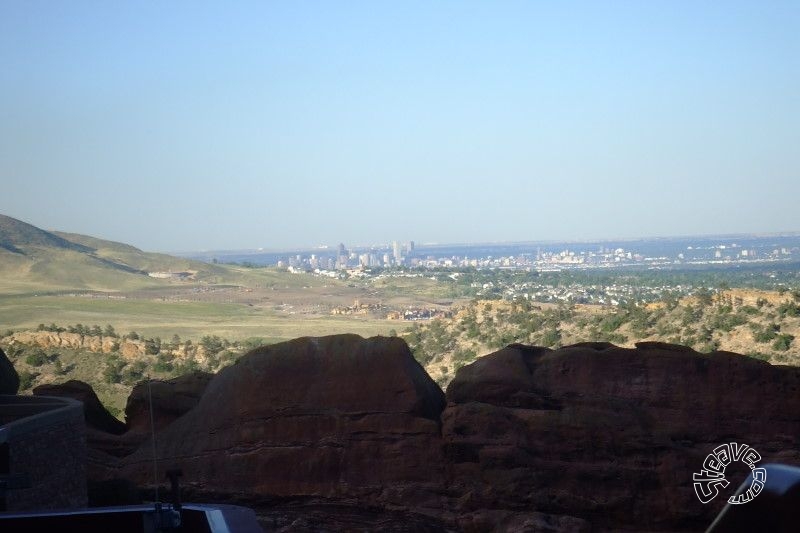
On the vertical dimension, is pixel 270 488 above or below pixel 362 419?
below

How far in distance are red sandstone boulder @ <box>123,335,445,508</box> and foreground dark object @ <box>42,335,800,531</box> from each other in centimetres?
3

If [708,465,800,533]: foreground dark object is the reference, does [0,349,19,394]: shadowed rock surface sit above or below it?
below

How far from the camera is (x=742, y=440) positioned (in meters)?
19.4

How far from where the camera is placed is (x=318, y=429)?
19969mm

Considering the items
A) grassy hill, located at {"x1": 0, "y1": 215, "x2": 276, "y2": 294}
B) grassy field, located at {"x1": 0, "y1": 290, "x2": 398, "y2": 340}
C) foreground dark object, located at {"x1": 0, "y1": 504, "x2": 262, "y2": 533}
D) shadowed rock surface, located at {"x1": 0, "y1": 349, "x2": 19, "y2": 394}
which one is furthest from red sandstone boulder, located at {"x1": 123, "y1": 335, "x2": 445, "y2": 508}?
grassy hill, located at {"x1": 0, "y1": 215, "x2": 276, "y2": 294}

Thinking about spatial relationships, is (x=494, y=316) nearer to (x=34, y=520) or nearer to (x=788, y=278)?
(x=34, y=520)

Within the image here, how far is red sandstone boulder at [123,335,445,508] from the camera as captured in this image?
19172mm

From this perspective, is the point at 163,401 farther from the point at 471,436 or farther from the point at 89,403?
the point at 471,436

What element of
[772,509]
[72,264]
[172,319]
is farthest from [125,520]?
[72,264]

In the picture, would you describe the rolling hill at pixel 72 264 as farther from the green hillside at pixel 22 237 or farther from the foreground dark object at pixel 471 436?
the foreground dark object at pixel 471 436

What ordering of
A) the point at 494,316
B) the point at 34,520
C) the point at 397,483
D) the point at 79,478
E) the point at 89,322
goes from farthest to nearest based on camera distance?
the point at 89,322
the point at 494,316
the point at 397,483
the point at 79,478
the point at 34,520

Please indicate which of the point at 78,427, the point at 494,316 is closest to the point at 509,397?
the point at 78,427

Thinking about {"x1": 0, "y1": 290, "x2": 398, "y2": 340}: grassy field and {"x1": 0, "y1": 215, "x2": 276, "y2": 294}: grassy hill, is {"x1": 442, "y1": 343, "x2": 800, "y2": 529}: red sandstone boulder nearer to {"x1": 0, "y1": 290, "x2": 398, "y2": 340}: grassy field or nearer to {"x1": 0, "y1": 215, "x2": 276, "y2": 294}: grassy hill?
{"x1": 0, "y1": 290, "x2": 398, "y2": 340}: grassy field

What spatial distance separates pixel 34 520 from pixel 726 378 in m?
16.2
